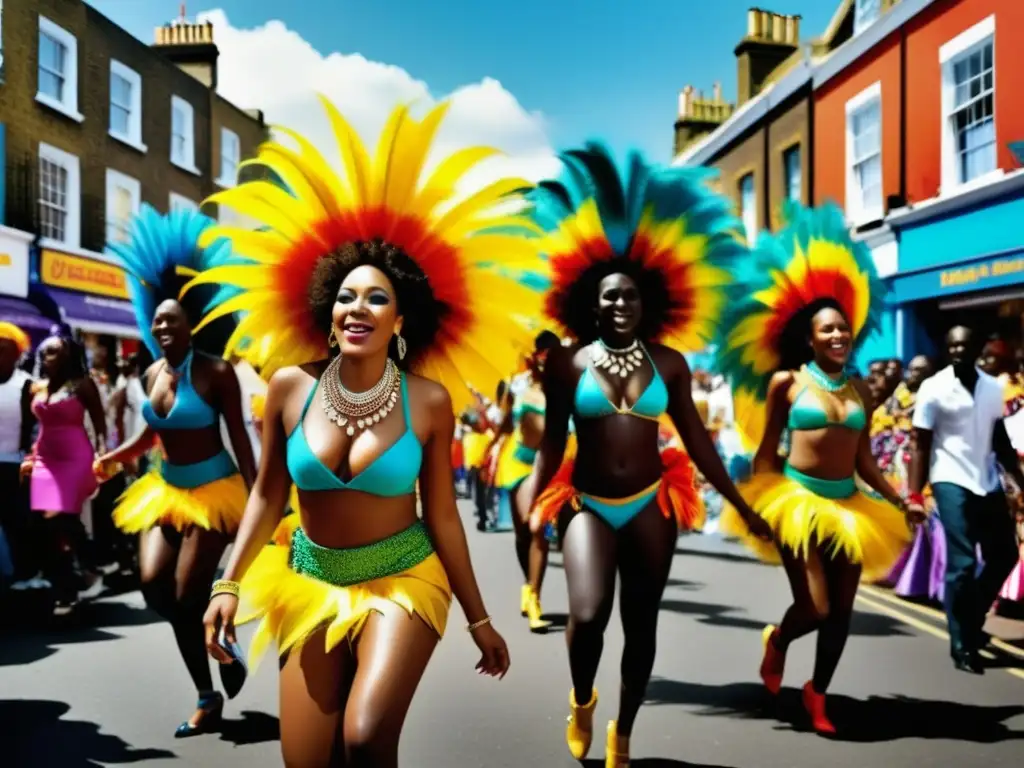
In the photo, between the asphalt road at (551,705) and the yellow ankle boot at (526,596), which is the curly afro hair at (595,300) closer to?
the asphalt road at (551,705)

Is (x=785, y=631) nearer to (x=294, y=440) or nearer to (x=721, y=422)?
(x=294, y=440)

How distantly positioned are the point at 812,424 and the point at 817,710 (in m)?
1.29

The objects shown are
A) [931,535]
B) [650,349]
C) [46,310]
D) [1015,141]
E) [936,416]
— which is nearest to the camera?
[650,349]

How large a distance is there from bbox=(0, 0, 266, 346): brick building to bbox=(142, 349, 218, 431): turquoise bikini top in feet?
44.3

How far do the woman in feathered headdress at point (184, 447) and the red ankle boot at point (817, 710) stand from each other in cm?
264

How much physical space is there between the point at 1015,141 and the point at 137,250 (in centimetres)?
1073

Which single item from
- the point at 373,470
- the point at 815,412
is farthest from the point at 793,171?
the point at 373,470

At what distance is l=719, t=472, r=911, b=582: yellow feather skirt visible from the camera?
4762mm

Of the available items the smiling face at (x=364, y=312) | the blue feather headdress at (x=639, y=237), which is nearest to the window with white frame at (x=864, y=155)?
the blue feather headdress at (x=639, y=237)

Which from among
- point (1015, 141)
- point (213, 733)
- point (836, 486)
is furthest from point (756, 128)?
point (213, 733)

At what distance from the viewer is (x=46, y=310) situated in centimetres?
1869

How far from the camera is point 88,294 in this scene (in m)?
19.9

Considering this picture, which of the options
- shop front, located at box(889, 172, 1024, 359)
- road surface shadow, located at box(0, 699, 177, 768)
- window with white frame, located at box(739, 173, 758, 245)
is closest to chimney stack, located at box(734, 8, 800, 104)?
window with white frame, located at box(739, 173, 758, 245)

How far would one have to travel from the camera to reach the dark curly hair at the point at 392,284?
10.5ft
